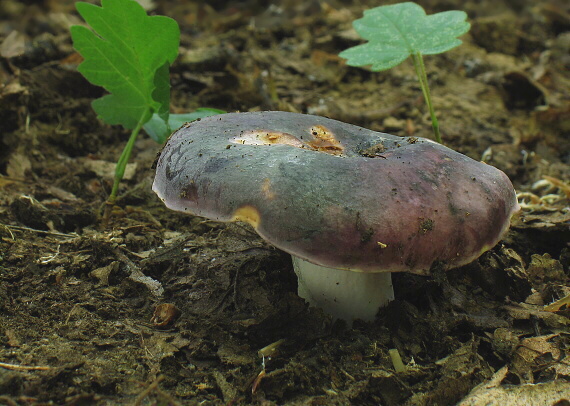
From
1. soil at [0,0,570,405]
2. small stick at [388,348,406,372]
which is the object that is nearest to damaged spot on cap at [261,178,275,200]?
soil at [0,0,570,405]

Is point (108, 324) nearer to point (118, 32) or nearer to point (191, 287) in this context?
point (191, 287)

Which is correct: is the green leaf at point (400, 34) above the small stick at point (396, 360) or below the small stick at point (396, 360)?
above

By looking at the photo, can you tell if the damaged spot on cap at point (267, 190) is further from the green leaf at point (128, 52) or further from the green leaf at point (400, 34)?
the green leaf at point (400, 34)

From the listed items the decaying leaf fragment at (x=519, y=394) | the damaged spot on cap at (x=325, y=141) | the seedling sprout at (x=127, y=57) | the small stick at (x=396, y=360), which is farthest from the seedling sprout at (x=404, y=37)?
the decaying leaf fragment at (x=519, y=394)

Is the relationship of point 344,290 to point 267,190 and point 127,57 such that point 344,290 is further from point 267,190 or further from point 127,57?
point 127,57

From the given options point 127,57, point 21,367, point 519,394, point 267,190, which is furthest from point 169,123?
point 519,394
